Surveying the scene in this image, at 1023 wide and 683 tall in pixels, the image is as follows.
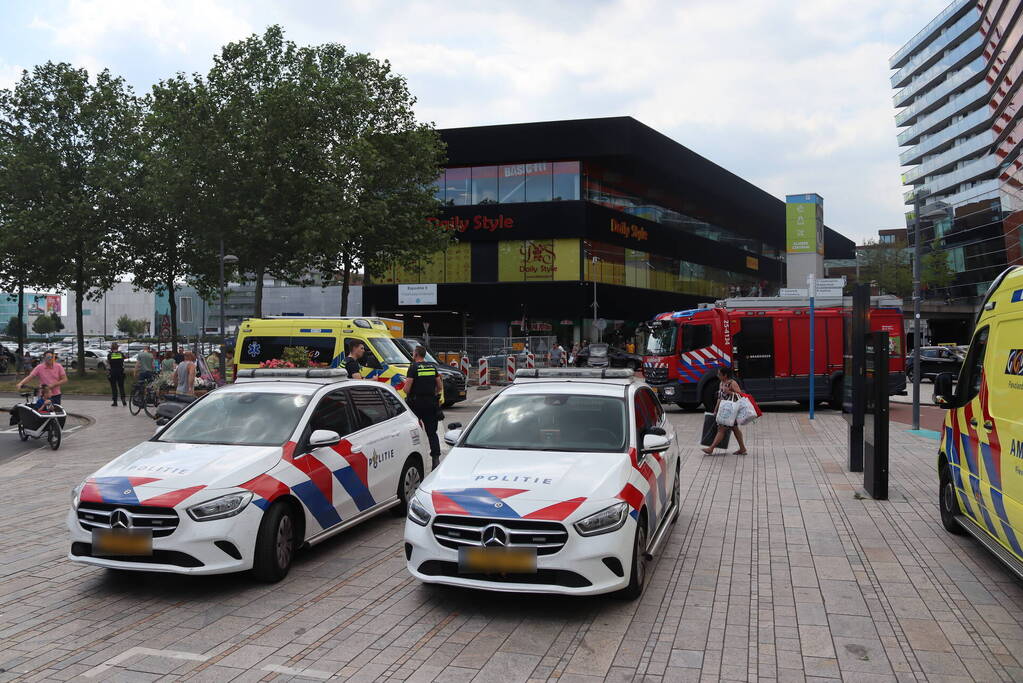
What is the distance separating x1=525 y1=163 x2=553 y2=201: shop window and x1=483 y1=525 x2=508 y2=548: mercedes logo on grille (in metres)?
40.7

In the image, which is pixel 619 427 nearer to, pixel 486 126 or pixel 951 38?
pixel 486 126

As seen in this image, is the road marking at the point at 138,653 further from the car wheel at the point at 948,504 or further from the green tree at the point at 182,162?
the green tree at the point at 182,162

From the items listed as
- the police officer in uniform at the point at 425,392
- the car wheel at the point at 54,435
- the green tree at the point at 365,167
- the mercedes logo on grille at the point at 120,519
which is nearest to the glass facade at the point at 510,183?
the green tree at the point at 365,167

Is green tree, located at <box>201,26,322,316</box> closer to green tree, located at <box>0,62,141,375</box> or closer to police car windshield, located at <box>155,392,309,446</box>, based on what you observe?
green tree, located at <box>0,62,141,375</box>

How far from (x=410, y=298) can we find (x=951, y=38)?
242 feet

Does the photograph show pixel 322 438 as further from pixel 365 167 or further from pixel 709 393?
pixel 365 167

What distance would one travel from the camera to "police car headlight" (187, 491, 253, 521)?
18.9 ft

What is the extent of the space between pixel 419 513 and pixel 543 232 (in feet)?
131

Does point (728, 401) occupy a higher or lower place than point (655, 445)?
lower

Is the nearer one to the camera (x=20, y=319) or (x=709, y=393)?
(x=709, y=393)

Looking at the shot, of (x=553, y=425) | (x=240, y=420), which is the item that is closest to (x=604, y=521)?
(x=553, y=425)

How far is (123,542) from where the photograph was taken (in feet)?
18.9

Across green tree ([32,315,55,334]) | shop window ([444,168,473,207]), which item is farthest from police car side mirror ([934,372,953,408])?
green tree ([32,315,55,334])

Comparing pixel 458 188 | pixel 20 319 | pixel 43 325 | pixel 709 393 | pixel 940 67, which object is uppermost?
pixel 940 67
